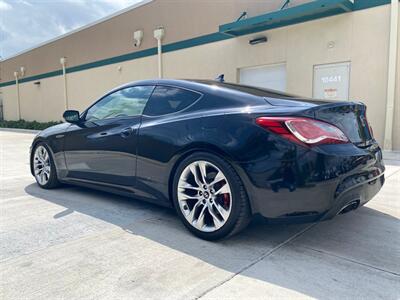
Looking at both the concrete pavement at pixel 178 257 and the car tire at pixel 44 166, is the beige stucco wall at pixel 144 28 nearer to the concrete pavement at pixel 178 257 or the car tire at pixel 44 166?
the car tire at pixel 44 166

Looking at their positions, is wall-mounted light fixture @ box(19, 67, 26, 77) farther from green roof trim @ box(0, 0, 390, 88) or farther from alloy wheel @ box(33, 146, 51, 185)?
alloy wheel @ box(33, 146, 51, 185)

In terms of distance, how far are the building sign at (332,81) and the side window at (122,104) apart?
6.72 m

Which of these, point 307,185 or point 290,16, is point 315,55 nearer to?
point 290,16

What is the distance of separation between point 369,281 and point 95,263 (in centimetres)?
185

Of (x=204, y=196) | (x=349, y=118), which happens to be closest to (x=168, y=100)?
(x=204, y=196)

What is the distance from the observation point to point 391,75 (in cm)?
778

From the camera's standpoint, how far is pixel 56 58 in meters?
20.3

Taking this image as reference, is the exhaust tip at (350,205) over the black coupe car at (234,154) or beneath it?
beneath

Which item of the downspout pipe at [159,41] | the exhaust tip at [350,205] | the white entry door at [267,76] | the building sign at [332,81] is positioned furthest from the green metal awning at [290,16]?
the exhaust tip at [350,205]

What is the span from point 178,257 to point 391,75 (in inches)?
290

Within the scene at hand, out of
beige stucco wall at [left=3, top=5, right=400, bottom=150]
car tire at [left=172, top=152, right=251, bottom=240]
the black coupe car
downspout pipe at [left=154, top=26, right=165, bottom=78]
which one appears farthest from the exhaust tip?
downspout pipe at [left=154, top=26, right=165, bottom=78]

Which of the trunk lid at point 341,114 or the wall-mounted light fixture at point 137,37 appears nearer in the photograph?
the trunk lid at point 341,114

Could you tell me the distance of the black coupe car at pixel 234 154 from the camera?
2430 mm

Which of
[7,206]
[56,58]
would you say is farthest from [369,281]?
[56,58]
